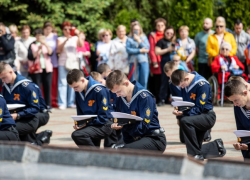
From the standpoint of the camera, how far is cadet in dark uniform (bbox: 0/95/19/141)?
789cm

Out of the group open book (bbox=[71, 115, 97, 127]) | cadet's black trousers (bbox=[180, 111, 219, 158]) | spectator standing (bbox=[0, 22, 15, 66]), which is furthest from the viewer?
spectator standing (bbox=[0, 22, 15, 66])

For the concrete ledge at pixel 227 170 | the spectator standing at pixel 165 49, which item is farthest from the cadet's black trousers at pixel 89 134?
the spectator standing at pixel 165 49

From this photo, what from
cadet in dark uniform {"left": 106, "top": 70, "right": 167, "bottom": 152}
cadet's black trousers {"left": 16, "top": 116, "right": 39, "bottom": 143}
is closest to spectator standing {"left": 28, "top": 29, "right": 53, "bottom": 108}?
cadet's black trousers {"left": 16, "top": 116, "right": 39, "bottom": 143}

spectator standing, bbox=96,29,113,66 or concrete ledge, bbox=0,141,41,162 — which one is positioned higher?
spectator standing, bbox=96,29,113,66

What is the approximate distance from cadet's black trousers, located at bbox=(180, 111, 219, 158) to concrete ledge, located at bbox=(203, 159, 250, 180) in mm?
3892

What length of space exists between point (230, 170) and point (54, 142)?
18.8 ft

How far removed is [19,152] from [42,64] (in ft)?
31.7

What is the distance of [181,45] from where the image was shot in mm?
14914

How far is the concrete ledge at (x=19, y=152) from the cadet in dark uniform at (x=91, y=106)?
2910 mm

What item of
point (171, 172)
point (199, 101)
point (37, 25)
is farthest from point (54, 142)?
point (37, 25)

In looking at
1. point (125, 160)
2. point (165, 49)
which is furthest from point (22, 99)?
point (165, 49)

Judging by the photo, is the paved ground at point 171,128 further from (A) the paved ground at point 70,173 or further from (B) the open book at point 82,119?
(A) the paved ground at point 70,173

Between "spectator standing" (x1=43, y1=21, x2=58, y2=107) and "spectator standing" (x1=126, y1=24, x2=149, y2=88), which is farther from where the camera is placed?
"spectator standing" (x1=43, y1=21, x2=58, y2=107)

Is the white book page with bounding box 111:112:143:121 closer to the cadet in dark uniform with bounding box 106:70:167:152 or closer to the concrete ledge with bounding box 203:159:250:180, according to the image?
the cadet in dark uniform with bounding box 106:70:167:152
